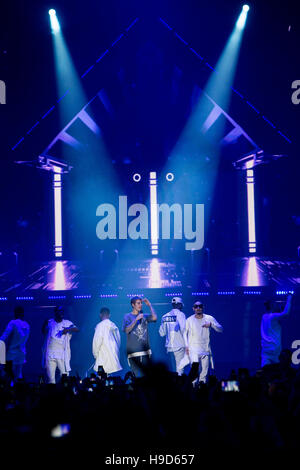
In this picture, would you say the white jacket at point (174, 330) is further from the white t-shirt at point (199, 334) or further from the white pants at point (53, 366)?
the white pants at point (53, 366)

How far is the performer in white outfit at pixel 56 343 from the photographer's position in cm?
863

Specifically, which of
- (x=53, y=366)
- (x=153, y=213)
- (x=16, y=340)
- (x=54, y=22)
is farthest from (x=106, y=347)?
(x=54, y=22)

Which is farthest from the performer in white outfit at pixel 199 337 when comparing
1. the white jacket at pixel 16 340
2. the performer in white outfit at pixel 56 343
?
the white jacket at pixel 16 340

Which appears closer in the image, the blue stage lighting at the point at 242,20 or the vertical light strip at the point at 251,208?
the blue stage lighting at the point at 242,20

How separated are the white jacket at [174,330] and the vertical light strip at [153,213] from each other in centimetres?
207

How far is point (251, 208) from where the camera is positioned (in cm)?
1100

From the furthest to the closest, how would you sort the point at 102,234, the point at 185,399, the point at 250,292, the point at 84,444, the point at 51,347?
the point at 102,234 → the point at 250,292 → the point at 51,347 → the point at 185,399 → the point at 84,444

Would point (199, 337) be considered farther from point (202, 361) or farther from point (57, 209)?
point (57, 209)

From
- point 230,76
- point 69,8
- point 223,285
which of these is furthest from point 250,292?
point 69,8

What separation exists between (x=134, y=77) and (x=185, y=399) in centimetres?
894

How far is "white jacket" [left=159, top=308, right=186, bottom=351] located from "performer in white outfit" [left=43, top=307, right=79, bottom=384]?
132 centimetres

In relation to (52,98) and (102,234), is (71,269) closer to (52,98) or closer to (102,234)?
(102,234)
